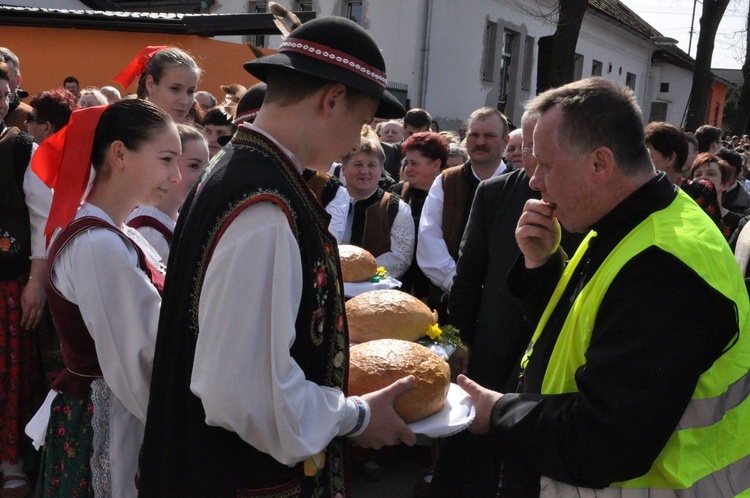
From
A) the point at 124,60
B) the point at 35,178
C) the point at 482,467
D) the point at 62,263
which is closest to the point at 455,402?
the point at 482,467

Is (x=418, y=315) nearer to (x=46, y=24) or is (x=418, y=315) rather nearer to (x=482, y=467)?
(x=482, y=467)

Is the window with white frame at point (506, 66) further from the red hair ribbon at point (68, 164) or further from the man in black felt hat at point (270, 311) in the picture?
the man in black felt hat at point (270, 311)

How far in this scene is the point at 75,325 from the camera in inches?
88.4

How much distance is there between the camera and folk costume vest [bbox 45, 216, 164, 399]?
223 centimetres

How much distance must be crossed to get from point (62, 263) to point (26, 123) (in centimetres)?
325

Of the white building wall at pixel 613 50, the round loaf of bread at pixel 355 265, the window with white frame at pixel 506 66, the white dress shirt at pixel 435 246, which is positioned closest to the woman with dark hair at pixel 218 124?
the white dress shirt at pixel 435 246

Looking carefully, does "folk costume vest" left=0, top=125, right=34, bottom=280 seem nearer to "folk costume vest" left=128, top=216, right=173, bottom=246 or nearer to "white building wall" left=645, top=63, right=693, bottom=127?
"folk costume vest" left=128, top=216, right=173, bottom=246

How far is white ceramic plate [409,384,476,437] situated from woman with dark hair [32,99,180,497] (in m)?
0.90

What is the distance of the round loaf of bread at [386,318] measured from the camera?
2971 mm

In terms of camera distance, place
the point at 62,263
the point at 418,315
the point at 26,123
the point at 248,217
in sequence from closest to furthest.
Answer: the point at 248,217, the point at 62,263, the point at 418,315, the point at 26,123

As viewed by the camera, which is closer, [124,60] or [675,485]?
[675,485]

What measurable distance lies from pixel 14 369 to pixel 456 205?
298 cm

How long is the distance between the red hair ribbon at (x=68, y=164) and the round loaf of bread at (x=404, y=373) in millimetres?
1147

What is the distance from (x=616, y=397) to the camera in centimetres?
155
